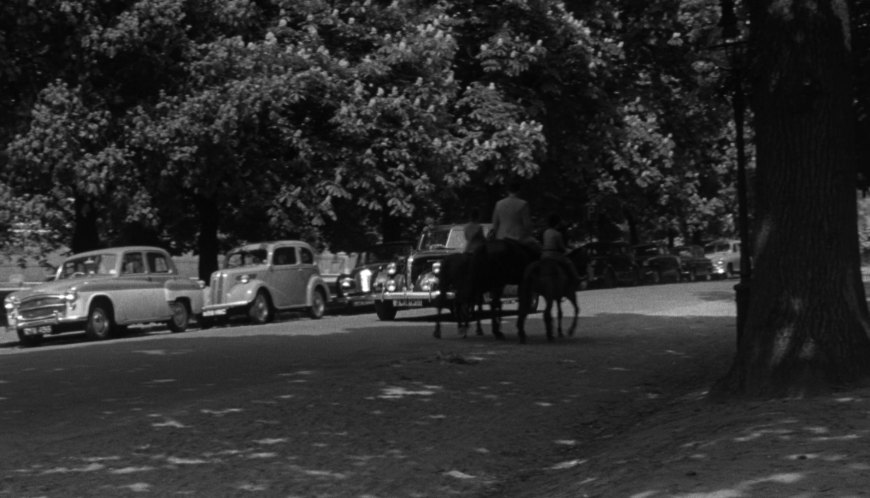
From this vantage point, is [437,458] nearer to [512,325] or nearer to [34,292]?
[512,325]

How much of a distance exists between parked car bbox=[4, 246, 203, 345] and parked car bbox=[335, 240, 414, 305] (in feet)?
15.3

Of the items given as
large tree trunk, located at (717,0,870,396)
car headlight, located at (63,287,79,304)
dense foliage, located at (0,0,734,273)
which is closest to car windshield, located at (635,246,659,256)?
dense foliage, located at (0,0,734,273)

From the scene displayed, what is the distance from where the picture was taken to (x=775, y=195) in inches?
510

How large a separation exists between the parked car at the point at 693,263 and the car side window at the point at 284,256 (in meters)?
33.1

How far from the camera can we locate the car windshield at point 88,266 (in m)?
31.6

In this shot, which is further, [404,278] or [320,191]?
[320,191]

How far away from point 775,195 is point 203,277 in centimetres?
3069

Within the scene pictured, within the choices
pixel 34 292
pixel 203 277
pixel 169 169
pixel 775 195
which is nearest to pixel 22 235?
pixel 203 277

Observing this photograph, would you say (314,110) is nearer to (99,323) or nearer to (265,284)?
(265,284)

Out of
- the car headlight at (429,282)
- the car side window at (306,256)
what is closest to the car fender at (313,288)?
the car side window at (306,256)

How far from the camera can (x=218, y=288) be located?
34312mm

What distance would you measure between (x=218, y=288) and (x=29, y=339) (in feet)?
16.6

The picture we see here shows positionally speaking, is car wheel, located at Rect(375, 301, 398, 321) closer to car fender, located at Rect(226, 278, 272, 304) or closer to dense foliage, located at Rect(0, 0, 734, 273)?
car fender, located at Rect(226, 278, 272, 304)

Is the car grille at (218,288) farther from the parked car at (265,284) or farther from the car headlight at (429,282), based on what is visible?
the car headlight at (429,282)
